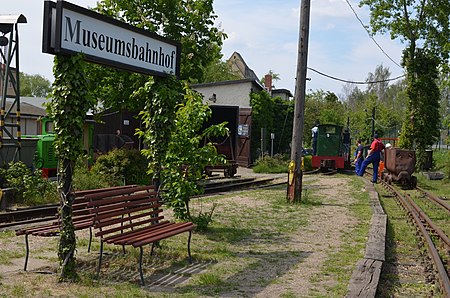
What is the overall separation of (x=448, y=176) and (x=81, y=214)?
23.1m

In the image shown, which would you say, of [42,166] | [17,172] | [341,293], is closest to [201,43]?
[42,166]

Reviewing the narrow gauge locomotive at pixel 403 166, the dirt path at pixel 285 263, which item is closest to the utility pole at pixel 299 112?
the dirt path at pixel 285 263

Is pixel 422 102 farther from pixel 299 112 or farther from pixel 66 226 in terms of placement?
pixel 66 226

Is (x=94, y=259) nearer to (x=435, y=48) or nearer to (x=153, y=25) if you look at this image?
(x=153, y=25)

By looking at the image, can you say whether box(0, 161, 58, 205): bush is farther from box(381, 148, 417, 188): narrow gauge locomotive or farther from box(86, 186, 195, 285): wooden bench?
box(381, 148, 417, 188): narrow gauge locomotive

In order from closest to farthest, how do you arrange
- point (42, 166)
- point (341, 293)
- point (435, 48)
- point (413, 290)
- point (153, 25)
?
point (341, 293) < point (413, 290) < point (42, 166) < point (153, 25) < point (435, 48)

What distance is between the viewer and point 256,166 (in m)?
33.5

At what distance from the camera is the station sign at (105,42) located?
6500 millimetres

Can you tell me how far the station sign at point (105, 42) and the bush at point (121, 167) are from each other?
842 centimetres

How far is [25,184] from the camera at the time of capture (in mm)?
13680

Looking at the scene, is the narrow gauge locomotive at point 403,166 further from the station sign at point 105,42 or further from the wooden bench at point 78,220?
the wooden bench at point 78,220

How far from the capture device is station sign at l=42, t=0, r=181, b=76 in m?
6.50

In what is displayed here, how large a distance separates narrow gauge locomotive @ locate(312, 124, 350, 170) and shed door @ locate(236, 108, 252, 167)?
12.9 feet

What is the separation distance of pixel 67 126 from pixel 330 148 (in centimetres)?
2934
